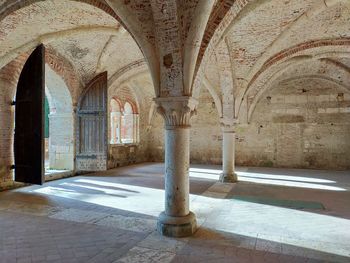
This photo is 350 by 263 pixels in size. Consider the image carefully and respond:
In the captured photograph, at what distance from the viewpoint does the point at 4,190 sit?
6.41m

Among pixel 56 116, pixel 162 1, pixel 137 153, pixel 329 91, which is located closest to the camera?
pixel 162 1

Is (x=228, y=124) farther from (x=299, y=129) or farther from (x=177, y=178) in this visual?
(x=299, y=129)

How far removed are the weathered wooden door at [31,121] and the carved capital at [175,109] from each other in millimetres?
2776

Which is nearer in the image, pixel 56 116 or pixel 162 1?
pixel 162 1

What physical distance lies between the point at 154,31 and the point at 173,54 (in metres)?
0.40

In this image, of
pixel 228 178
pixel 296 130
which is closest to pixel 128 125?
pixel 228 178

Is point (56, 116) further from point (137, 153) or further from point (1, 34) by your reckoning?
point (137, 153)

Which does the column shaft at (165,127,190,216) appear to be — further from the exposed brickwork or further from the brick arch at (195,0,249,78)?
the exposed brickwork

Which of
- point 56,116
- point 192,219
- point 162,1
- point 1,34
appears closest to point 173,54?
point 162,1

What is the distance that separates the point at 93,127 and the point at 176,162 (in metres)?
5.30

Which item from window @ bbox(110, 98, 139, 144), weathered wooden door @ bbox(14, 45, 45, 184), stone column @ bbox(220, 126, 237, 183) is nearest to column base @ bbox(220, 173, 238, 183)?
stone column @ bbox(220, 126, 237, 183)

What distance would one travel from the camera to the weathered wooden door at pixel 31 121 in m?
5.31

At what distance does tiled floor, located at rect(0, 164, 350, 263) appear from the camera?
10.0ft

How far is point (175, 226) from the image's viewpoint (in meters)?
3.60
